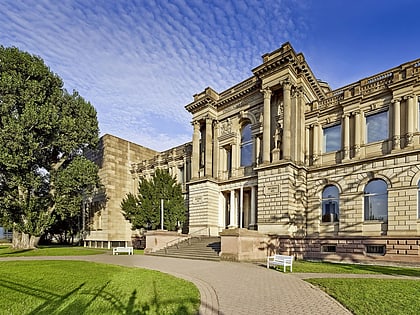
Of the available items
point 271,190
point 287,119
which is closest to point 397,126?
point 287,119

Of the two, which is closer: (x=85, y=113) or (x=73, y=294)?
(x=73, y=294)

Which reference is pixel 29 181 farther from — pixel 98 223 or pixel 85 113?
pixel 98 223

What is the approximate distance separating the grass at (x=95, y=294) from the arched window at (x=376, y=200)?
48.5 feet

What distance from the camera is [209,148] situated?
29.0m

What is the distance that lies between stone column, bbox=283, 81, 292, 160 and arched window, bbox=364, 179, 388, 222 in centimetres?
580

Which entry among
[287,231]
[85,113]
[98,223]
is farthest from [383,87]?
[98,223]

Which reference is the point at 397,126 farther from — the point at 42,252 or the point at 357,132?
the point at 42,252

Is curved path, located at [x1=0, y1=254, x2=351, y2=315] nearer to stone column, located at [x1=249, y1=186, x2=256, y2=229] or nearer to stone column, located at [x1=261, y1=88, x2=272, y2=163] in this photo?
stone column, located at [x1=261, y1=88, x2=272, y2=163]

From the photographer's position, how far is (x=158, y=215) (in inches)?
1068

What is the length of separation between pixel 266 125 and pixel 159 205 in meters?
12.1

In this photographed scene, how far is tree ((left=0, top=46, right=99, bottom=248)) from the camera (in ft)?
80.7

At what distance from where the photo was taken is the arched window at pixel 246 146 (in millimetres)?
26953

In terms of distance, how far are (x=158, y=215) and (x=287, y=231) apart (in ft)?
39.7

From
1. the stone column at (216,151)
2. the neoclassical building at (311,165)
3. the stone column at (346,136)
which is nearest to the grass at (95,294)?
the neoclassical building at (311,165)
